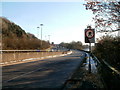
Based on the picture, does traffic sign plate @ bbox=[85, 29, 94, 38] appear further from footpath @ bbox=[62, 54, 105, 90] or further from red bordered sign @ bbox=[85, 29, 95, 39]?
footpath @ bbox=[62, 54, 105, 90]

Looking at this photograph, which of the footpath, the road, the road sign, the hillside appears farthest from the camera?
the hillside

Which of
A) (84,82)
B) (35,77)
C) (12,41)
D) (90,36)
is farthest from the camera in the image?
(12,41)

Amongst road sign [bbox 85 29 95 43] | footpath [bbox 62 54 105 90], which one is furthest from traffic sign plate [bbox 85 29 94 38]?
footpath [bbox 62 54 105 90]

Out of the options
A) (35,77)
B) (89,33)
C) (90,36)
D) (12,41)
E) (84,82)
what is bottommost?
(35,77)

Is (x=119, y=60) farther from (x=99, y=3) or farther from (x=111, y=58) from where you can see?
(x=99, y=3)

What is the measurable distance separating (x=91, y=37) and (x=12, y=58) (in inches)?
651

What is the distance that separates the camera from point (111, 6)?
10.5 m

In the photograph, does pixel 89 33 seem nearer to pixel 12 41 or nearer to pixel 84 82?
pixel 84 82

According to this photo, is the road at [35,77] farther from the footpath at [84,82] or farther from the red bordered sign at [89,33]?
the red bordered sign at [89,33]

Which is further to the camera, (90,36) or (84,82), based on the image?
(90,36)

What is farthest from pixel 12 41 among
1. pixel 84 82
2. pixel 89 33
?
pixel 84 82

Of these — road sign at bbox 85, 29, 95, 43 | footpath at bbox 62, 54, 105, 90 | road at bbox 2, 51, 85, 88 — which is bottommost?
road at bbox 2, 51, 85, 88

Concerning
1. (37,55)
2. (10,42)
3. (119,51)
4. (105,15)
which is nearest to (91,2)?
(105,15)

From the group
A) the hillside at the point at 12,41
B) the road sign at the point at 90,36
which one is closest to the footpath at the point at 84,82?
the road sign at the point at 90,36
